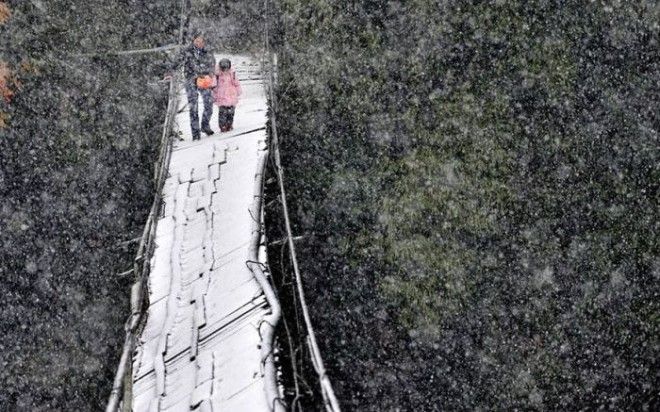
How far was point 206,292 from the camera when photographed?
235 inches

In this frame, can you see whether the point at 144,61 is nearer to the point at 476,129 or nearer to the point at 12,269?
the point at 12,269

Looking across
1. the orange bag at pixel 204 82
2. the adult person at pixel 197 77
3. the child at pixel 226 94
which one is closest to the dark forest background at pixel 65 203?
the adult person at pixel 197 77

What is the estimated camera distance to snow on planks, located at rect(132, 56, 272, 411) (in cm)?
468

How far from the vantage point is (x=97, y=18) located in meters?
13.8

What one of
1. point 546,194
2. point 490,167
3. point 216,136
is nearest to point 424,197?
point 490,167

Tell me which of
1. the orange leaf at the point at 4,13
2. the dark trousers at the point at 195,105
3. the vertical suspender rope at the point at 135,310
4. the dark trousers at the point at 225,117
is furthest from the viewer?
the orange leaf at the point at 4,13

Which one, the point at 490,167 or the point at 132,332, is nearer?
the point at 132,332

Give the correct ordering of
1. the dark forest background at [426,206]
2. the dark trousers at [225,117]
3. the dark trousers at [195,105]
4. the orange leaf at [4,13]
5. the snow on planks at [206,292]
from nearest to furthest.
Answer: the snow on planks at [206,292] < the dark trousers at [195,105] < the dark trousers at [225,117] < the dark forest background at [426,206] < the orange leaf at [4,13]

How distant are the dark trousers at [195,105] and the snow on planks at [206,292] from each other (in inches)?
12.0

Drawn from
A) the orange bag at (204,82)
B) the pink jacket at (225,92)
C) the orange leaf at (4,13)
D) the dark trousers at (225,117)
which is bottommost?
the dark trousers at (225,117)

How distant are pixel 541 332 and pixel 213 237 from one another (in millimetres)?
6966

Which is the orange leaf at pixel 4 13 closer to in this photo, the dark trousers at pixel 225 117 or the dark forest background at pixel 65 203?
the dark forest background at pixel 65 203

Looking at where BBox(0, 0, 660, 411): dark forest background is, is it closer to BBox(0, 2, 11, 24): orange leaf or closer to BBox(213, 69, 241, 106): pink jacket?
BBox(0, 2, 11, 24): orange leaf

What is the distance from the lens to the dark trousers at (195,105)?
932 centimetres
